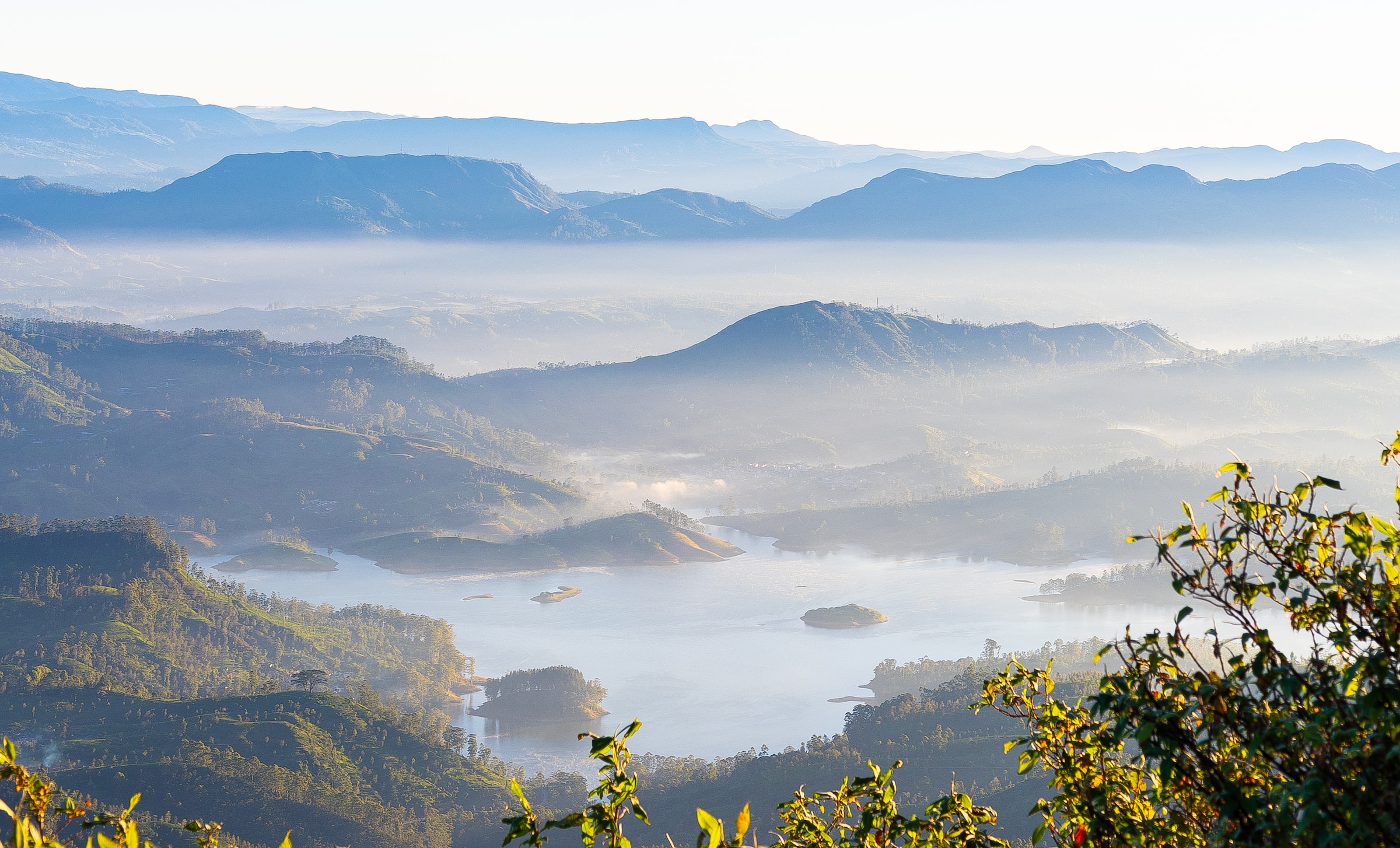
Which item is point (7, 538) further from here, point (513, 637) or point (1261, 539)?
point (1261, 539)

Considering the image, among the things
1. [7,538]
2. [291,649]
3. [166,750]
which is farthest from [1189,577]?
[7,538]

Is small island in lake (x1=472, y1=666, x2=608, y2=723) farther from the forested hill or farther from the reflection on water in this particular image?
the forested hill

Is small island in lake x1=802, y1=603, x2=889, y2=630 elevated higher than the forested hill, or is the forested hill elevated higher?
the forested hill

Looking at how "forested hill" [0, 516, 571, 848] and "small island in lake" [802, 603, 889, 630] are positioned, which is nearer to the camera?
"forested hill" [0, 516, 571, 848]

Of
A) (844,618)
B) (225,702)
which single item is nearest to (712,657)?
(844,618)

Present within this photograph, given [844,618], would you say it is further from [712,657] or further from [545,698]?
[545,698]

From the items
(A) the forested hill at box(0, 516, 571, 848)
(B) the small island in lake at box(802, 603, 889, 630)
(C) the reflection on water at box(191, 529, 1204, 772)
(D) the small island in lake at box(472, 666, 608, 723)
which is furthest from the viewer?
(B) the small island in lake at box(802, 603, 889, 630)

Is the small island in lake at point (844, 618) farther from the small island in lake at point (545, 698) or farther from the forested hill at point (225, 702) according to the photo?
the forested hill at point (225, 702)

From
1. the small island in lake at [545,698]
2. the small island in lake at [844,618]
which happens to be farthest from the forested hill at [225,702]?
the small island in lake at [844,618]

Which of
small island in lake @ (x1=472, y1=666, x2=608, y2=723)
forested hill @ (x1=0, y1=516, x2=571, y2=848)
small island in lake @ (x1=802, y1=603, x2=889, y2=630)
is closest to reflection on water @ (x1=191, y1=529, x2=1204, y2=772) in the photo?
small island in lake @ (x1=802, y1=603, x2=889, y2=630)
